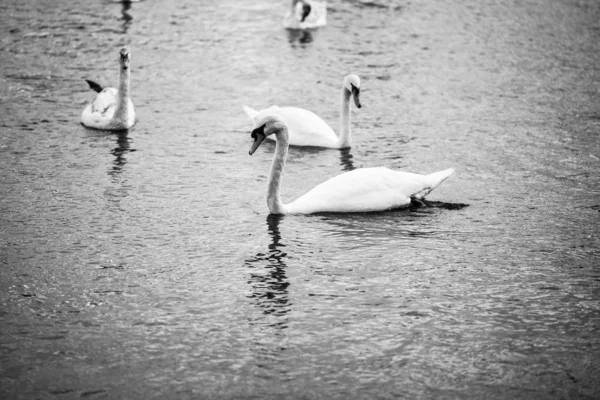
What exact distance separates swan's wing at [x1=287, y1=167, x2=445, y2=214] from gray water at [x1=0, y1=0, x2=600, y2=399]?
0.21 meters

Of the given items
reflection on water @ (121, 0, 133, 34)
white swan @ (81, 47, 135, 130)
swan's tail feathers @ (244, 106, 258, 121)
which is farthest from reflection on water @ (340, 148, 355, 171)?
reflection on water @ (121, 0, 133, 34)

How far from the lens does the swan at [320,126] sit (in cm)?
1392

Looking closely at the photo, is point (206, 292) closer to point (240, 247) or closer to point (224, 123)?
point (240, 247)

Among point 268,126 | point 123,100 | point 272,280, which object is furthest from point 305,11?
point 272,280

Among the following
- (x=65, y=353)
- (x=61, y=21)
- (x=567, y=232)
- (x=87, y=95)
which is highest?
(x=61, y=21)

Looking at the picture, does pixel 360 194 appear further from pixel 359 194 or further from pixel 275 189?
pixel 275 189

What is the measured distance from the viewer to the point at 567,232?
10.5 metres

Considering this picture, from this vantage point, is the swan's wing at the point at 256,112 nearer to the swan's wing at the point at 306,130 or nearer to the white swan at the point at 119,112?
the swan's wing at the point at 306,130

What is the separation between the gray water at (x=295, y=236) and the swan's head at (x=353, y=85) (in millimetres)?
667

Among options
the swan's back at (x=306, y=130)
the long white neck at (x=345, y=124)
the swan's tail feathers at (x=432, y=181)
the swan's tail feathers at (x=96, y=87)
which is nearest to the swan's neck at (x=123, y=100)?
the swan's tail feathers at (x=96, y=87)

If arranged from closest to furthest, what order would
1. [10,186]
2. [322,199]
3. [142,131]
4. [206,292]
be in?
1. [206,292]
2. [322,199]
3. [10,186]
4. [142,131]

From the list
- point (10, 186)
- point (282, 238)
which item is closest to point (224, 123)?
point (10, 186)

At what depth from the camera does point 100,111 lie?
→ 49.0 feet

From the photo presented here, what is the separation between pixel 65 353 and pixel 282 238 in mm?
3231
